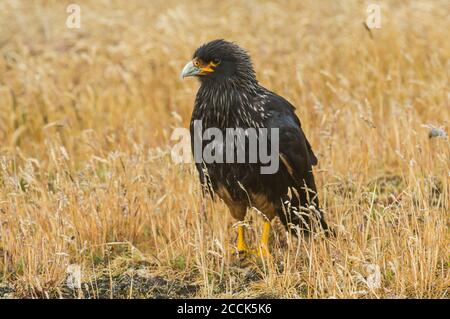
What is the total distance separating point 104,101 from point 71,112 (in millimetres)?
535

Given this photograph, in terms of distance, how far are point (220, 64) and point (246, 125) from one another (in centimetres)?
51

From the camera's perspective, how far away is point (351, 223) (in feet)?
17.9

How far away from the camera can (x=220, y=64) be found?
5.50 meters

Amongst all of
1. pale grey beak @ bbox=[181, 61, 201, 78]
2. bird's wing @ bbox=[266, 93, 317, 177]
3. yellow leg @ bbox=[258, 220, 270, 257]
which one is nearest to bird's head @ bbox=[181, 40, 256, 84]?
pale grey beak @ bbox=[181, 61, 201, 78]

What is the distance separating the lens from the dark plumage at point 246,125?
5.26 m

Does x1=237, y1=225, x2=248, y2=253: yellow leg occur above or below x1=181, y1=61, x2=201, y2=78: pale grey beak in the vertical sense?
below

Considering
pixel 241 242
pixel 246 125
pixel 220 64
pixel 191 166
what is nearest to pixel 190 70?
pixel 220 64

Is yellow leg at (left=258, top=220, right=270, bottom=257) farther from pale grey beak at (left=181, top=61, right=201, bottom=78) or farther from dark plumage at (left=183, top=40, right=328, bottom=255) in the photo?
pale grey beak at (left=181, top=61, right=201, bottom=78)

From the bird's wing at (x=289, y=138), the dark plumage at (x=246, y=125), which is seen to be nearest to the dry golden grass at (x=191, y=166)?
the dark plumage at (x=246, y=125)

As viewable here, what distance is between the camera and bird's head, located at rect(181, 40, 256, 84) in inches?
215

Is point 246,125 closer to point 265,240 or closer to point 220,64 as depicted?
point 220,64

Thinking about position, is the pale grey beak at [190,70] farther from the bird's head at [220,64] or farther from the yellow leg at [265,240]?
the yellow leg at [265,240]

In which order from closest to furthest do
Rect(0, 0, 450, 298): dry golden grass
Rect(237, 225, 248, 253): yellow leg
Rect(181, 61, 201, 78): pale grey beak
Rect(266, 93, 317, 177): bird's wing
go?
Rect(0, 0, 450, 298): dry golden grass
Rect(266, 93, 317, 177): bird's wing
Rect(181, 61, 201, 78): pale grey beak
Rect(237, 225, 248, 253): yellow leg

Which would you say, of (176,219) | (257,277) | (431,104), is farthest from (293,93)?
(257,277)
